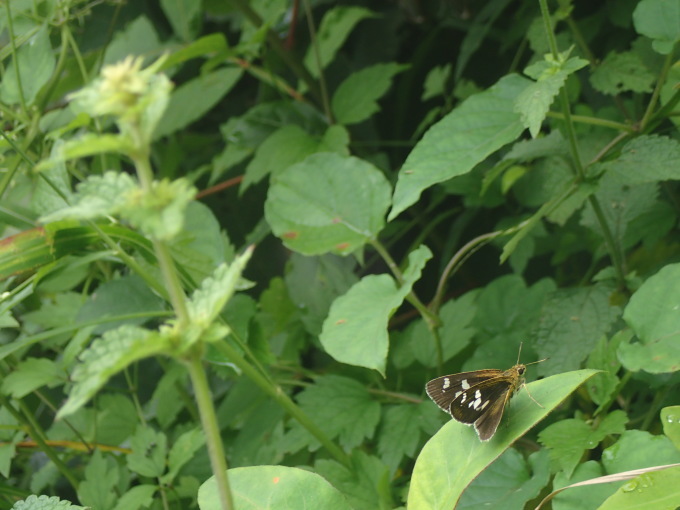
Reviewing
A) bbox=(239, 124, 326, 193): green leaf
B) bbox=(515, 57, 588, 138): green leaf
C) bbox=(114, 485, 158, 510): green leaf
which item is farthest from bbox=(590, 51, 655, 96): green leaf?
bbox=(114, 485, 158, 510): green leaf

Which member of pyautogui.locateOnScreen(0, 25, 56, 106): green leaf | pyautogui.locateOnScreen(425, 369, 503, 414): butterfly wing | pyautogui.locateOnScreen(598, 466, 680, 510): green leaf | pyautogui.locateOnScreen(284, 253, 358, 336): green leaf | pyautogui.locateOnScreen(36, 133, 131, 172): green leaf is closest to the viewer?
pyautogui.locateOnScreen(36, 133, 131, 172): green leaf

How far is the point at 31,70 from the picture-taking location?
1113mm

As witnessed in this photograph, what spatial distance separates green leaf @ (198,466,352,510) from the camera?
666mm

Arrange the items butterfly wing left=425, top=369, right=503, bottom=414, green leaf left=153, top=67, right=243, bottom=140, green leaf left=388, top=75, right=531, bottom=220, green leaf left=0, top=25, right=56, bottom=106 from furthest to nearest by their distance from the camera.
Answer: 1. green leaf left=153, top=67, right=243, bottom=140
2. green leaf left=0, top=25, right=56, bottom=106
3. green leaf left=388, top=75, right=531, bottom=220
4. butterfly wing left=425, top=369, right=503, bottom=414

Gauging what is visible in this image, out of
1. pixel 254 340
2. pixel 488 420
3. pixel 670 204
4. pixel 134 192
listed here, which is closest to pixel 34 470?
pixel 254 340

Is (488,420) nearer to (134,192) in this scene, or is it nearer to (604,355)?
(604,355)

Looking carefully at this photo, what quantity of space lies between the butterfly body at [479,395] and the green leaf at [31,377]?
57 cm

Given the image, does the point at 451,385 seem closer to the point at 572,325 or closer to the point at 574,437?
the point at 574,437

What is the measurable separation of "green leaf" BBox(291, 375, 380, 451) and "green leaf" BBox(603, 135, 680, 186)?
44cm

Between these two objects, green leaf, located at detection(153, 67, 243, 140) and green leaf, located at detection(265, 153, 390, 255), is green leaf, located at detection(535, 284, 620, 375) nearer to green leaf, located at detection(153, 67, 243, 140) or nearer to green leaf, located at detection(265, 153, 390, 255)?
green leaf, located at detection(265, 153, 390, 255)

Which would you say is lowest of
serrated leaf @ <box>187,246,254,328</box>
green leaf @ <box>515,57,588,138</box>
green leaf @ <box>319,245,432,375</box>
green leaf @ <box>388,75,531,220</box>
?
green leaf @ <box>319,245,432,375</box>

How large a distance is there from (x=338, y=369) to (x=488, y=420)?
2.24ft

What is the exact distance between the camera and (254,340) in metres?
1.03

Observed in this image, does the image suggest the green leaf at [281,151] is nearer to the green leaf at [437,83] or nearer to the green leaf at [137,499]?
the green leaf at [437,83]
